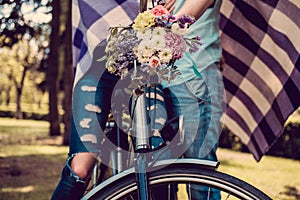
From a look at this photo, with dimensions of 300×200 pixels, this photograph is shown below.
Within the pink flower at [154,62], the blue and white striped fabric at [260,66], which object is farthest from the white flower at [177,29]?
the blue and white striped fabric at [260,66]

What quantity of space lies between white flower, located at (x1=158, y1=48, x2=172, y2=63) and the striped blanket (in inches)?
30.1

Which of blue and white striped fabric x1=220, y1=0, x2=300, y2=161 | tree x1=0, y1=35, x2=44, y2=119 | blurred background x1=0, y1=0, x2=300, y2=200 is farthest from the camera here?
tree x1=0, y1=35, x2=44, y2=119

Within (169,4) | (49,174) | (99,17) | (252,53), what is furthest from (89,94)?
(49,174)

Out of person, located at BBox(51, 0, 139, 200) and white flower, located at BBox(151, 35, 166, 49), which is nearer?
white flower, located at BBox(151, 35, 166, 49)

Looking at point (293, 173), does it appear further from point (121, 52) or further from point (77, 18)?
point (121, 52)

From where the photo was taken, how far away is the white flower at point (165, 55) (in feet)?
5.42

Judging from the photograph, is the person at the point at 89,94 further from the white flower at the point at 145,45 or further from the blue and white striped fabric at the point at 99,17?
the white flower at the point at 145,45

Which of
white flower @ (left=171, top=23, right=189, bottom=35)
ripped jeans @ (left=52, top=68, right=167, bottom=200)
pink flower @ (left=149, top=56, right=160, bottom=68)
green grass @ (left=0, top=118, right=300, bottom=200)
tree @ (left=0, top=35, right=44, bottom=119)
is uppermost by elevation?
tree @ (left=0, top=35, right=44, bottom=119)

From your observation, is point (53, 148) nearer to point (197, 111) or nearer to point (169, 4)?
point (197, 111)

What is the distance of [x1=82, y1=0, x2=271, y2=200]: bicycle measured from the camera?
1.66m

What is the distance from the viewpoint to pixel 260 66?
327cm

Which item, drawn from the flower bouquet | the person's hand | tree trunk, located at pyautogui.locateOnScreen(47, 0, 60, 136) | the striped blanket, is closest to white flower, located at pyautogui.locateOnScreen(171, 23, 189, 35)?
the flower bouquet

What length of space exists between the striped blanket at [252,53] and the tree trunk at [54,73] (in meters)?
7.42

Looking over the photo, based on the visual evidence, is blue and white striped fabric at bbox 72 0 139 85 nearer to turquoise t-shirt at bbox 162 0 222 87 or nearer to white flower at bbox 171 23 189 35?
turquoise t-shirt at bbox 162 0 222 87
